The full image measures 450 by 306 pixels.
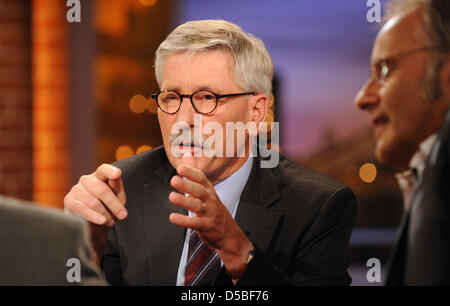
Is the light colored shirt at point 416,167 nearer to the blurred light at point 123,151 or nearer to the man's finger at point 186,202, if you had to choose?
the man's finger at point 186,202

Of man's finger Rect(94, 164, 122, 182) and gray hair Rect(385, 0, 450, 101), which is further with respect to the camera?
man's finger Rect(94, 164, 122, 182)

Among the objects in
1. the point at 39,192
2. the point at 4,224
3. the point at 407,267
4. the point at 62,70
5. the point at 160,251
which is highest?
the point at 62,70

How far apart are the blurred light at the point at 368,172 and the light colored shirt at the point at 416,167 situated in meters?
2.55

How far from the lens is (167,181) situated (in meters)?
1.41

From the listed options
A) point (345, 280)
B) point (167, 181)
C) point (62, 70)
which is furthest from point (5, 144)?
point (345, 280)

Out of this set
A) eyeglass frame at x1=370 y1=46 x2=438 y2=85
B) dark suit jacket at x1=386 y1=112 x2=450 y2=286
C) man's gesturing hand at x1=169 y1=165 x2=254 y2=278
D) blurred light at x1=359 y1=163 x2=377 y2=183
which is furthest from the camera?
blurred light at x1=359 y1=163 x2=377 y2=183

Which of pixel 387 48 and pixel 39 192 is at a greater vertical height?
pixel 387 48

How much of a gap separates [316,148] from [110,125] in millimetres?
1400

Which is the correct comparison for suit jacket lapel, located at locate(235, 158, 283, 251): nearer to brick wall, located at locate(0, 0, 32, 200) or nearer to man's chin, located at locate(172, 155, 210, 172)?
man's chin, located at locate(172, 155, 210, 172)

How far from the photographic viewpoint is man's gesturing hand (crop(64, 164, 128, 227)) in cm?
112

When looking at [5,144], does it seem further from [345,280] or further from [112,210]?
[345,280]

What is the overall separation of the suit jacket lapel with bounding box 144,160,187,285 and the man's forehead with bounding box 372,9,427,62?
647mm

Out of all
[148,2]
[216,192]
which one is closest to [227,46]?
[216,192]

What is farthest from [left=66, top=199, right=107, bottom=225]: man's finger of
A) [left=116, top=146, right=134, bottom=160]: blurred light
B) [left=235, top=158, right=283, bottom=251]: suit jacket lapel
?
[left=116, top=146, right=134, bottom=160]: blurred light
